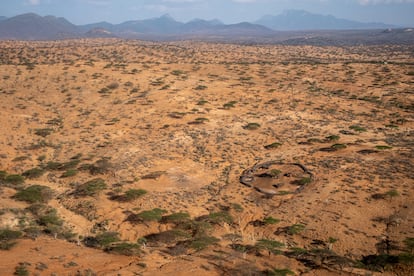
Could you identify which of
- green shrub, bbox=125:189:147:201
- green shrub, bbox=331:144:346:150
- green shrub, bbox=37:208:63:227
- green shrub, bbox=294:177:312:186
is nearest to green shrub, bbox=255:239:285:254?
green shrub, bbox=294:177:312:186

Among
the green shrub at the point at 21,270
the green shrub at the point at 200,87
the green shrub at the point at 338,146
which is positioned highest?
the green shrub at the point at 200,87

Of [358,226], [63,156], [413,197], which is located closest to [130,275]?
[358,226]

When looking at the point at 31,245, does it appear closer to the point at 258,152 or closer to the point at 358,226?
the point at 358,226

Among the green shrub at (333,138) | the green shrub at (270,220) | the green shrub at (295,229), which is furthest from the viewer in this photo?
the green shrub at (333,138)

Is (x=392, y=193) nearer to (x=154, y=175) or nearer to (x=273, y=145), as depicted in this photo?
(x=273, y=145)

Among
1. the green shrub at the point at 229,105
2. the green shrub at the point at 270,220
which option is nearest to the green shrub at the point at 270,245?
the green shrub at the point at 270,220

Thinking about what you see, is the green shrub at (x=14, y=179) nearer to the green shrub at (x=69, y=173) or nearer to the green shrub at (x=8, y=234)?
the green shrub at (x=69, y=173)

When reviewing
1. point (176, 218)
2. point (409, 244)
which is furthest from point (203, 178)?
point (409, 244)

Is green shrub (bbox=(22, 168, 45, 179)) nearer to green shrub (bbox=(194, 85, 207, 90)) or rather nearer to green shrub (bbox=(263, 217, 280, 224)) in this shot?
green shrub (bbox=(263, 217, 280, 224))
